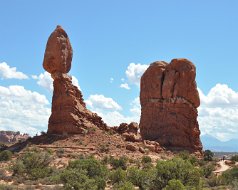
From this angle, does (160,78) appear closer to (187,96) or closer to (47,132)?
(187,96)

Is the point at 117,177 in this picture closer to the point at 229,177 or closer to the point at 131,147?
the point at 229,177

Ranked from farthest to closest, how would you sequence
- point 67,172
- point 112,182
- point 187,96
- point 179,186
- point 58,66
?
point 187,96 → point 58,66 → point 112,182 → point 67,172 → point 179,186

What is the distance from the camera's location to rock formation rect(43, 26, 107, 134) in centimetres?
5169

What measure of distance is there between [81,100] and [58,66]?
500 centimetres

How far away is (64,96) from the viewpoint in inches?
2055

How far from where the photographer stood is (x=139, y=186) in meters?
31.2

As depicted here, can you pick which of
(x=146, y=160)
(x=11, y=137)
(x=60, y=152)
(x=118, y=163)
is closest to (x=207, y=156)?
(x=146, y=160)

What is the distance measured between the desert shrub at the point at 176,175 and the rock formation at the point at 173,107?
2773cm

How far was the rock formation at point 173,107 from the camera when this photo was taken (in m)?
59.1

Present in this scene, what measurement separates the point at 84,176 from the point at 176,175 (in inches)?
236

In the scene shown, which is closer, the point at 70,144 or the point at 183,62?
the point at 70,144

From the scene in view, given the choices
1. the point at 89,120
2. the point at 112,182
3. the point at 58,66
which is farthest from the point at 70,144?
the point at 112,182

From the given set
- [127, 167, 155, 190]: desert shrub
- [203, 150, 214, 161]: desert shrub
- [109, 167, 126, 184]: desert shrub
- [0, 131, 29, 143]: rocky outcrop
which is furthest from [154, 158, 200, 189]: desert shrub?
[0, 131, 29, 143]: rocky outcrop

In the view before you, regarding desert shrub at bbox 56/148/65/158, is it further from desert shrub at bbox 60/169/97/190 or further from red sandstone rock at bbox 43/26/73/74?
desert shrub at bbox 60/169/97/190
